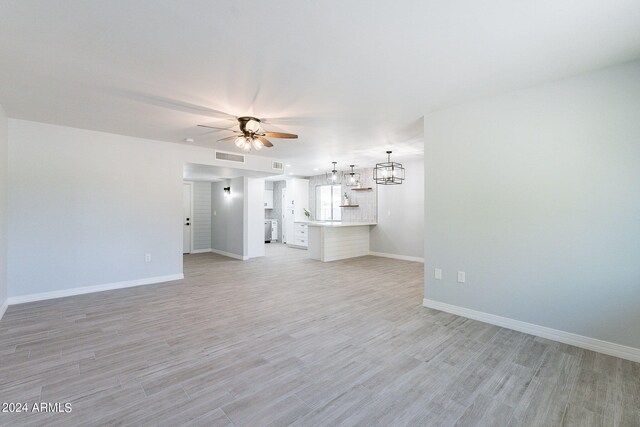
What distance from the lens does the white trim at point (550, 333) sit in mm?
2441

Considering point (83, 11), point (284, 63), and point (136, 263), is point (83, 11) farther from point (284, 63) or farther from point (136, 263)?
point (136, 263)

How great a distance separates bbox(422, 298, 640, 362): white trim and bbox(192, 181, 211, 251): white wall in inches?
283

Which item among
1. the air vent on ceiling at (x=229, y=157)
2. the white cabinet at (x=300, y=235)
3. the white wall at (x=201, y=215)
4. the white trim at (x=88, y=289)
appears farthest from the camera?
the white cabinet at (x=300, y=235)

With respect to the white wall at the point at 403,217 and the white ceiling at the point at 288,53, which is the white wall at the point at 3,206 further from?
the white wall at the point at 403,217

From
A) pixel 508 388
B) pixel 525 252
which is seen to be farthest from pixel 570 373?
pixel 525 252

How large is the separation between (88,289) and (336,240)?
506 cm

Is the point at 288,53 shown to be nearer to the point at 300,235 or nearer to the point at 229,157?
the point at 229,157

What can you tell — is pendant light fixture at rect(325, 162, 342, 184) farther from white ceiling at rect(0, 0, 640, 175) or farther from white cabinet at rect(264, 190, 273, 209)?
white ceiling at rect(0, 0, 640, 175)

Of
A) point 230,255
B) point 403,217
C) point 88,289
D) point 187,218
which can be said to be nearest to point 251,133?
point 88,289

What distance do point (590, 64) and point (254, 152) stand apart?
5.25 meters

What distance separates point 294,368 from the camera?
2270mm

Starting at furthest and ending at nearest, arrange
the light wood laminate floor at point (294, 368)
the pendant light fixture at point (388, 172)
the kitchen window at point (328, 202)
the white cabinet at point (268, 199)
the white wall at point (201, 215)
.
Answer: the white cabinet at point (268, 199) → the kitchen window at point (328, 202) → the white wall at point (201, 215) → the pendant light fixture at point (388, 172) → the light wood laminate floor at point (294, 368)

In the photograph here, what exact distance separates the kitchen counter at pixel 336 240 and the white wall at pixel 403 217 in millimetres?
403

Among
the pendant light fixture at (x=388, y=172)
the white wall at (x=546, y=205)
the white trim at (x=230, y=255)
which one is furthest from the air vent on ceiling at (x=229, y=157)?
the white wall at (x=546, y=205)
